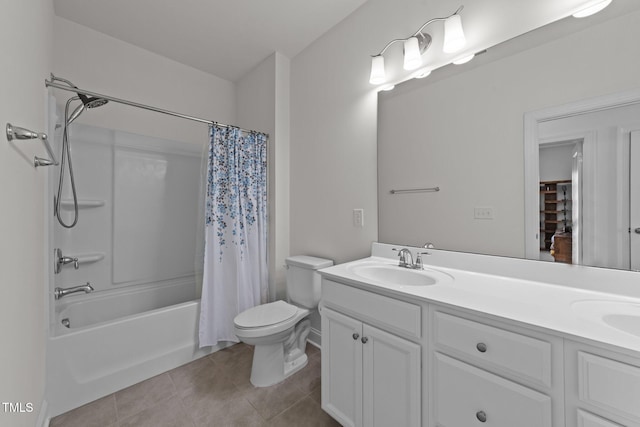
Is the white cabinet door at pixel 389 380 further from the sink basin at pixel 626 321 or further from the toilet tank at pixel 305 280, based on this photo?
the toilet tank at pixel 305 280

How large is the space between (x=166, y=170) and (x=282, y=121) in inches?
47.9

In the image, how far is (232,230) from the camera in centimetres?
216

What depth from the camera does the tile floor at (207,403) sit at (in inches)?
55.3

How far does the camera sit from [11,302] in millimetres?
813

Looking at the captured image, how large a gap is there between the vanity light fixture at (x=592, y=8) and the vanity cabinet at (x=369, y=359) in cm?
137

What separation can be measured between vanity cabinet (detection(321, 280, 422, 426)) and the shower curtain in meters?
1.10

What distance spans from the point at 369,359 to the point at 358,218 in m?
0.96

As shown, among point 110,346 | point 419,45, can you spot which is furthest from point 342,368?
point 419,45

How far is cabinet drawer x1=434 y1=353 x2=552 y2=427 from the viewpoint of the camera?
737mm

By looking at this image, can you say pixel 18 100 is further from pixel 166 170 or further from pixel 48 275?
pixel 166 170

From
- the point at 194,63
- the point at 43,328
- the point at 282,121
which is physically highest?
the point at 194,63

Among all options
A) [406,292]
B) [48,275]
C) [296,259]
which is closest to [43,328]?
[48,275]

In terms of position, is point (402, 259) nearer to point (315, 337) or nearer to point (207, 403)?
point (315, 337)

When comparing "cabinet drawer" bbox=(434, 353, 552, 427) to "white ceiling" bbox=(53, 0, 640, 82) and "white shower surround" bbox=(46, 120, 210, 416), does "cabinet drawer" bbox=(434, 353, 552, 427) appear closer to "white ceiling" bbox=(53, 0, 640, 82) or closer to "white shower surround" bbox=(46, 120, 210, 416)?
"white ceiling" bbox=(53, 0, 640, 82)
